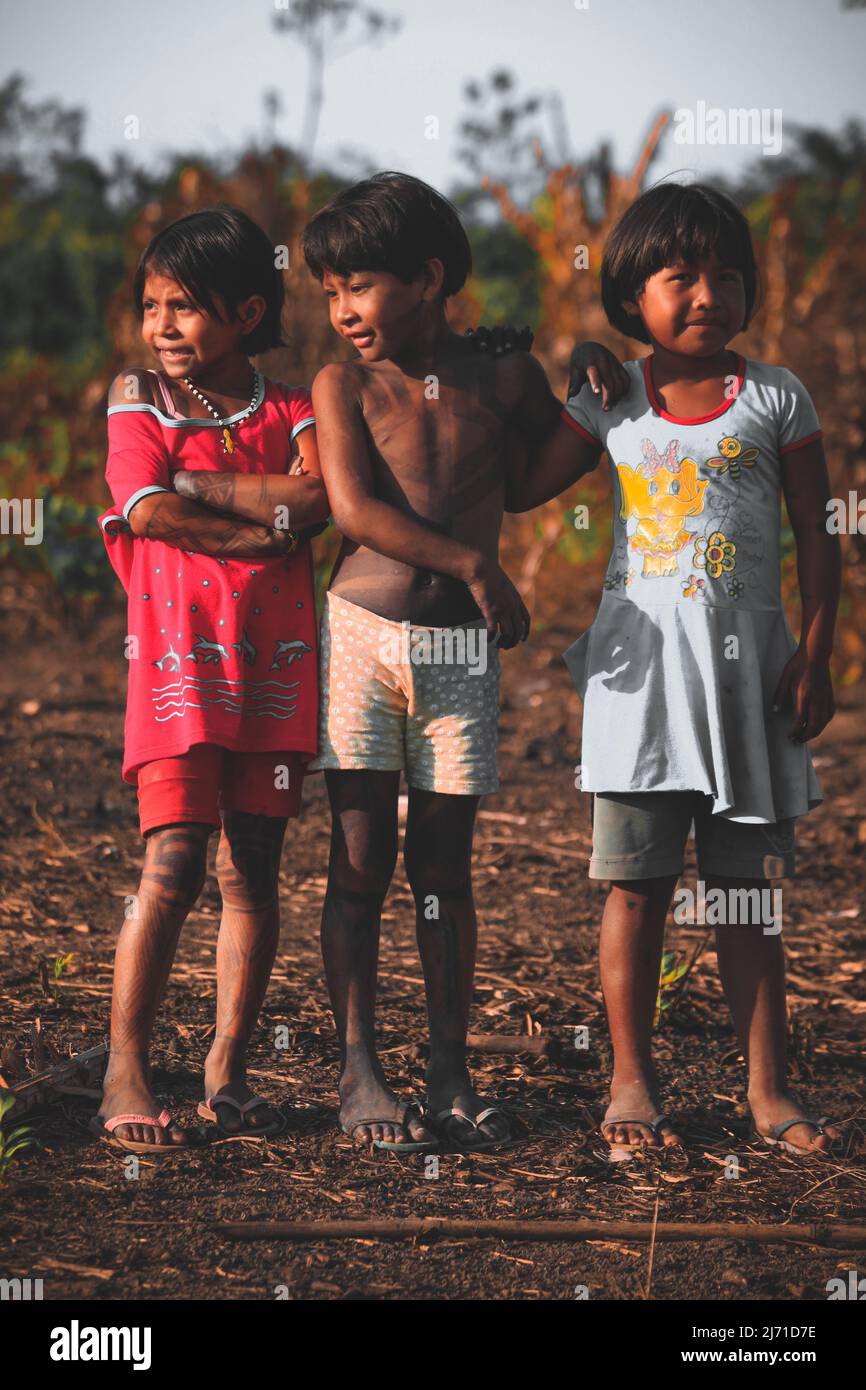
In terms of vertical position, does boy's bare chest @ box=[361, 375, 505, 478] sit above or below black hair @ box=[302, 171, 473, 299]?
below

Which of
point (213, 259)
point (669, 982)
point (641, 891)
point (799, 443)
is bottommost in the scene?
point (669, 982)

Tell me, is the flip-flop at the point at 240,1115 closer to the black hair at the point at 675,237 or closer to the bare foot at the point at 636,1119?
the bare foot at the point at 636,1119

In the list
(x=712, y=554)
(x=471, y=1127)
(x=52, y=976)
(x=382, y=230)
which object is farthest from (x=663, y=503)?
(x=52, y=976)

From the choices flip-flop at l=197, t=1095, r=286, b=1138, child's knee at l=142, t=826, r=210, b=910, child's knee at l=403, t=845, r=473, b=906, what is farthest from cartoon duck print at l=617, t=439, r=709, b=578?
flip-flop at l=197, t=1095, r=286, b=1138

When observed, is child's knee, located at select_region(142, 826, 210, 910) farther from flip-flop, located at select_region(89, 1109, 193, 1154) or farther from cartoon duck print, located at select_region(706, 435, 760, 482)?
cartoon duck print, located at select_region(706, 435, 760, 482)

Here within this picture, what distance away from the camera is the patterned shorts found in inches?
112

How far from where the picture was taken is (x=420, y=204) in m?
2.82

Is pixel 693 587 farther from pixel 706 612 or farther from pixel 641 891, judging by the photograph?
pixel 641 891

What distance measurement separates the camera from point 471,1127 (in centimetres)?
290

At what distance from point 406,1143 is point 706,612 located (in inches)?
45.4

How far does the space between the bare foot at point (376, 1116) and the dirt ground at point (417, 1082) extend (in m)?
0.04

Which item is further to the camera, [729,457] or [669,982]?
[669,982]

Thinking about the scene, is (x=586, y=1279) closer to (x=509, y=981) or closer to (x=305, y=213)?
(x=509, y=981)

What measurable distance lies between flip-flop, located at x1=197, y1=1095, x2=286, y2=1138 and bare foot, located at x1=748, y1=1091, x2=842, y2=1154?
37.5 inches
